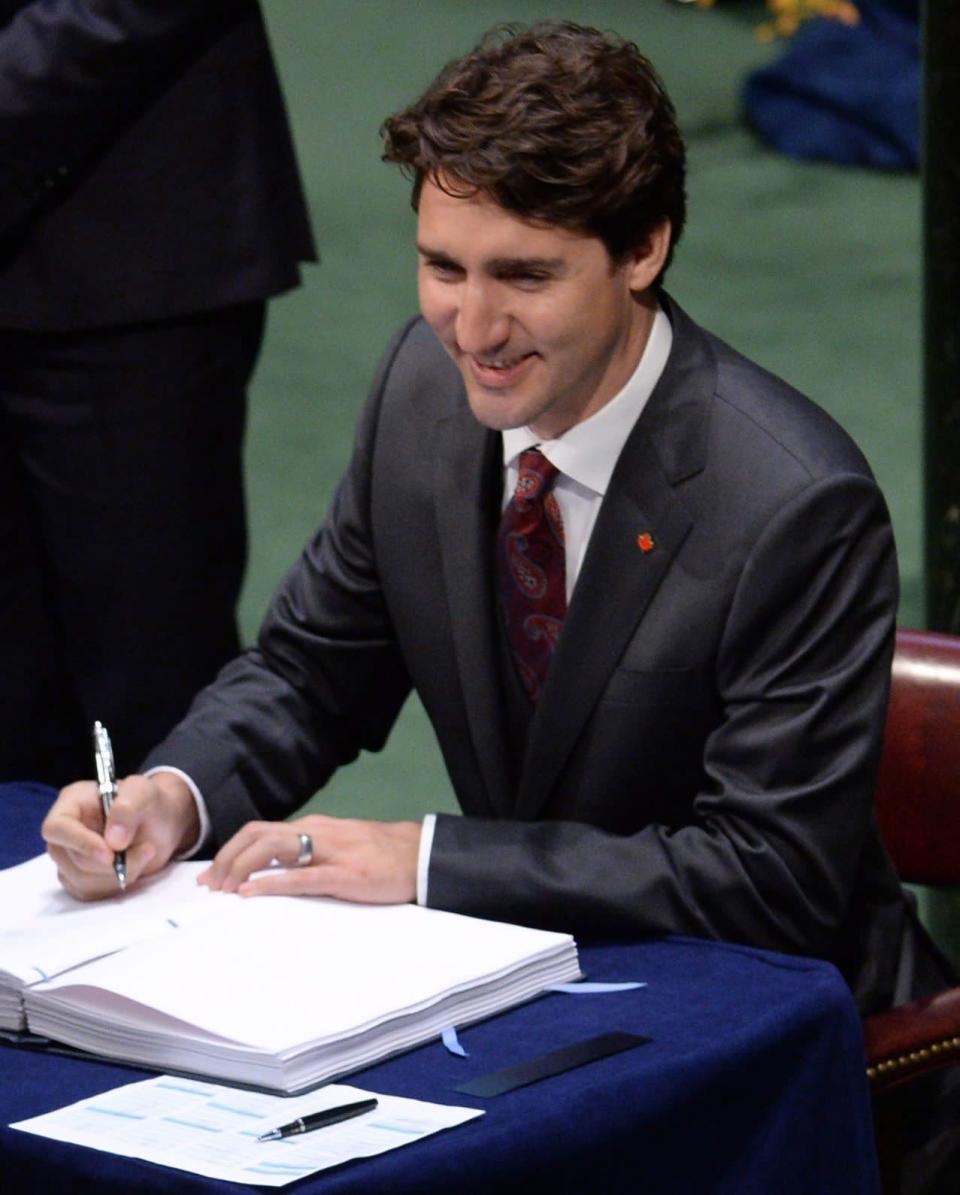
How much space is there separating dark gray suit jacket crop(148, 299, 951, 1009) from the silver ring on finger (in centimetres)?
11

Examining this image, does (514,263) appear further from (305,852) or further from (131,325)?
(131,325)

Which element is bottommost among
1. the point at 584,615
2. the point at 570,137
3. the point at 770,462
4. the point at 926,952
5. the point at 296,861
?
the point at 926,952

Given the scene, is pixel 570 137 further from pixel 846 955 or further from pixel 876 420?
pixel 876 420

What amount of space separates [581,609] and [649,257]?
1.10 feet

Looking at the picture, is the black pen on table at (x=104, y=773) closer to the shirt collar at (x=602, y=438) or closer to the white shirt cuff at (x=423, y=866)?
the white shirt cuff at (x=423, y=866)

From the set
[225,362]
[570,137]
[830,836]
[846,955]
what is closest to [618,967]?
[830,836]

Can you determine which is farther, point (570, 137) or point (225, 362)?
point (225, 362)

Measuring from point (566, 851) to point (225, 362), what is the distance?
1409mm

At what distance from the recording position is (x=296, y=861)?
7.02 ft

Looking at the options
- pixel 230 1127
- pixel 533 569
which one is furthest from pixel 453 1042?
pixel 533 569

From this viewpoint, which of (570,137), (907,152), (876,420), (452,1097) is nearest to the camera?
(452,1097)

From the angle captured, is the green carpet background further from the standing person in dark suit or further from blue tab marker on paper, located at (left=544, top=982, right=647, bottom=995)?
blue tab marker on paper, located at (left=544, top=982, right=647, bottom=995)

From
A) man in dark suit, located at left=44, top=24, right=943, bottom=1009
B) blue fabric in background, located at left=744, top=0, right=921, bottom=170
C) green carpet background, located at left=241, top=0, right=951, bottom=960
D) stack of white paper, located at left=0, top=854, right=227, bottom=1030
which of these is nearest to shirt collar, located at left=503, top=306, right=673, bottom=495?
man in dark suit, located at left=44, top=24, right=943, bottom=1009

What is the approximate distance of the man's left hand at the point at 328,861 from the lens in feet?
6.91
